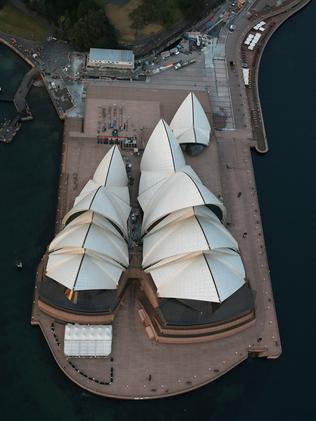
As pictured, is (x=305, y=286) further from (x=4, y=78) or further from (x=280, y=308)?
(x=4, y=78)

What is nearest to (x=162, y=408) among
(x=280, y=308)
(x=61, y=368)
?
(x=61, y=368)

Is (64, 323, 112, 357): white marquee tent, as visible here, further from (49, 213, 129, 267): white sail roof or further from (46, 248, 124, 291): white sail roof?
(49, 213, 129, 267): white sail roof

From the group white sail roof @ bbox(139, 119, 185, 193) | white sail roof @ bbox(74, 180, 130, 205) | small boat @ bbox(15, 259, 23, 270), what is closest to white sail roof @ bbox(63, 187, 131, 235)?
white sail roof @ bbox(74, 180, 130, 205)

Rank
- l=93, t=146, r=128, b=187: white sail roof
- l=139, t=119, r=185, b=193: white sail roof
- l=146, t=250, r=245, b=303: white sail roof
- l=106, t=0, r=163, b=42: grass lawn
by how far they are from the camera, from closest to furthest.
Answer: l=146, t=250, r=245, b=303: white sail roof
l=93, t=146, r=128, b=187: white sail roof
l=139, t=119, r=185, b=193: white sail roof
l=106, t=0, r=163, b=42: grass lawn

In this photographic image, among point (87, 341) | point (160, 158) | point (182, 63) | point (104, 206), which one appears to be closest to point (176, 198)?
point (104, 206)

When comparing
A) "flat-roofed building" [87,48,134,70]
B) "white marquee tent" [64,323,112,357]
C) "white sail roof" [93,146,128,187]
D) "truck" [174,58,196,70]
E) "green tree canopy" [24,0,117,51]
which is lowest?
"white marquee tent" [64,323,112,357]

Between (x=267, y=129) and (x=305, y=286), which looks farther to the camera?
(x=267, y=129)

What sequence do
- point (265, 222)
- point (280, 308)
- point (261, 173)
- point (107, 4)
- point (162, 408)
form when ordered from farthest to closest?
1. point (107, 4)
2. point (261, 173)
3. point (265, 222)
4. point (280, 308)
5. point (162, 408)

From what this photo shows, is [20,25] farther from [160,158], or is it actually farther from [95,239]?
[95,239]
